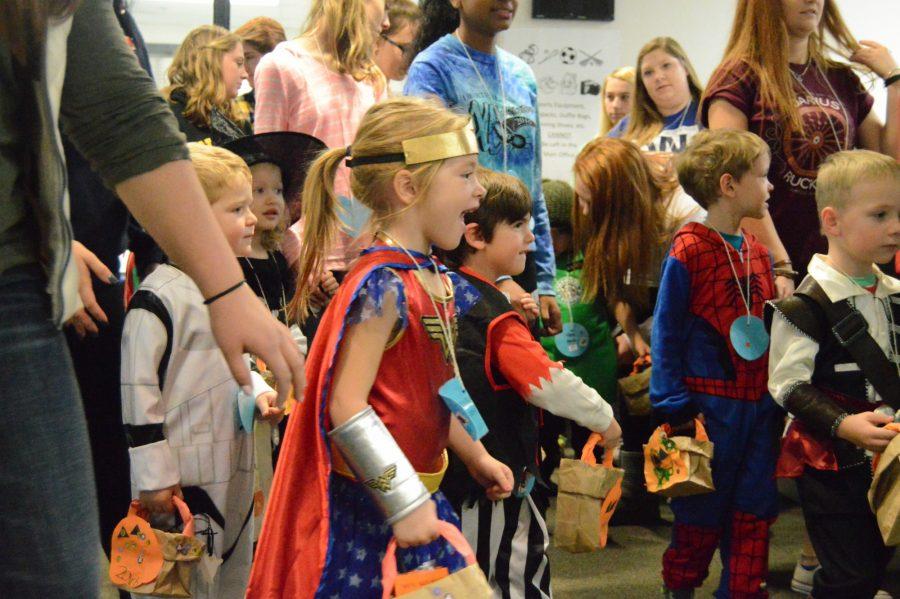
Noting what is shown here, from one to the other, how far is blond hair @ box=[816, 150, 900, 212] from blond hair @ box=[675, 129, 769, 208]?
9.4 inches

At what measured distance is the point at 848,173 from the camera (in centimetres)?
314

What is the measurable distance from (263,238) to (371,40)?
2.34ft

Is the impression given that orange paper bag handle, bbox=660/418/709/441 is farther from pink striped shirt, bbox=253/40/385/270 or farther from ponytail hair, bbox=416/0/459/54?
ponytail hair, bbox=416/0/459/54

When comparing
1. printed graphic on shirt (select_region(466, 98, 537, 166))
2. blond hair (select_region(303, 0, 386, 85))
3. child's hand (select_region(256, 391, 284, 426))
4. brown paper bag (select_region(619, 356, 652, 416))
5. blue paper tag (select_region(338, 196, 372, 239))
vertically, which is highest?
blond hair (select_region(303, 0, 386, 85))

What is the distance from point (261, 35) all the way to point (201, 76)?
1.16 meters

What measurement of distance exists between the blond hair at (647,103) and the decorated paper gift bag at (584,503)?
7.74ft

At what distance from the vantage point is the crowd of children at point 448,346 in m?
2.05

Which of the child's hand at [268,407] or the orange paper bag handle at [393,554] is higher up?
the orange paper bag handle at [393,554]

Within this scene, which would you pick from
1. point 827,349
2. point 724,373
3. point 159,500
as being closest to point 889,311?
point 827,349

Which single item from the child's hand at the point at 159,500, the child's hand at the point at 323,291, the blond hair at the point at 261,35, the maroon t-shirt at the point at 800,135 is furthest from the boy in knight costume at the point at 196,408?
the blond hair at the point at 261,35

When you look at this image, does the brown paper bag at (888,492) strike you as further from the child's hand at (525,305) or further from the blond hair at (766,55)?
the blond hair at (766,55)

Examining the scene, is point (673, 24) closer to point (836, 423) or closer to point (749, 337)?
point (749, 337)

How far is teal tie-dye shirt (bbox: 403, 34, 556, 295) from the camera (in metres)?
3.24

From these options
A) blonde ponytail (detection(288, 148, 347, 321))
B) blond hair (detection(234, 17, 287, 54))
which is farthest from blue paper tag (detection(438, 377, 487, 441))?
blond hair (detection(234, 17, 287, 54))
